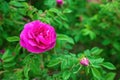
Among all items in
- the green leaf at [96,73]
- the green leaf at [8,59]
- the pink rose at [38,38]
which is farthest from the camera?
the green leaf at [8,59]

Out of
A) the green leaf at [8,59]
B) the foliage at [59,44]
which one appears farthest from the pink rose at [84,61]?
the green leaf at [8,59]

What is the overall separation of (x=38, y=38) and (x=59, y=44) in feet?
0.91

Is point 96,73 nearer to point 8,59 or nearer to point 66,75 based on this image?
point 66,75

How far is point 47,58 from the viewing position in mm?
1981

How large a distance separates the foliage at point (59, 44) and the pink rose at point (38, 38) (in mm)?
128

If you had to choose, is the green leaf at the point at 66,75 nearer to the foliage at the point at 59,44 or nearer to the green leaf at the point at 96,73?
the foliage at the point at 59,44

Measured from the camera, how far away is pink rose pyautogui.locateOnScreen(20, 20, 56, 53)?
5.65 feet

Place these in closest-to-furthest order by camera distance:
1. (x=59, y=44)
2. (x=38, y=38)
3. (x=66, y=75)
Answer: (x=38, y=38) < (x=66, y=75) < (x=59, y=44)

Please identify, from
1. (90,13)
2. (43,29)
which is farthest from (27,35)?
(90,13)

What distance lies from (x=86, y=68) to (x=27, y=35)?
0.38m

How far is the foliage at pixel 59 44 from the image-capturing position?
187 cm

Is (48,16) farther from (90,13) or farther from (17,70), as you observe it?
(90,13)

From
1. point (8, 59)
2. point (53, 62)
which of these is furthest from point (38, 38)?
point (8, 59)

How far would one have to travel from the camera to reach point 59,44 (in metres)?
1.97
